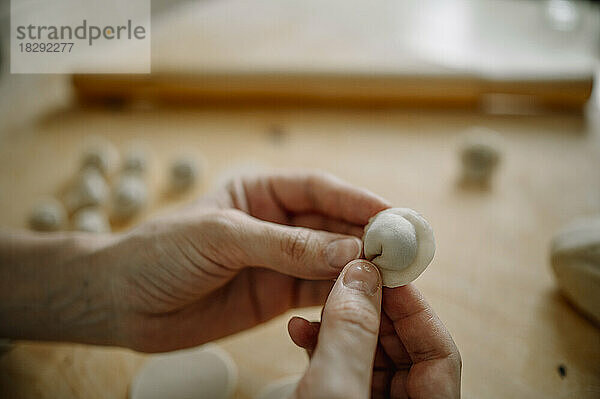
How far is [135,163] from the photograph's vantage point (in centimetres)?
160

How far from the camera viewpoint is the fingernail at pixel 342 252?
3.01 ft

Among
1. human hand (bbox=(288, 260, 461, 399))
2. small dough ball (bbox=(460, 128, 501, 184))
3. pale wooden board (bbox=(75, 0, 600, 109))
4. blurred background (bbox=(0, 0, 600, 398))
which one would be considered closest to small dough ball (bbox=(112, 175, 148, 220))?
blurred background (bbox=(0, 0, 600, 398))

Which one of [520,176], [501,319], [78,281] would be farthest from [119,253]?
[520,176]

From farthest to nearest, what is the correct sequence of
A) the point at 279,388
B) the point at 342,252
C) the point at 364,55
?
the point at 364,55
the point at 279,388
the point at 342,252

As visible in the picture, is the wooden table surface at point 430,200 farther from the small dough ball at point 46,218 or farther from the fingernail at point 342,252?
the fingernail at point 342,252

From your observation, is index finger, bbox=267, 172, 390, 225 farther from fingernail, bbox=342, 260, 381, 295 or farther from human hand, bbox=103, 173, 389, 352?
fingernail, bbox=342, 260, 381, 295

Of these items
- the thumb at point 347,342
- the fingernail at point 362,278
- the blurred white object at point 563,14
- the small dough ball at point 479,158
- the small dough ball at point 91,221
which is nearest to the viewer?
the thumb at point 347,342

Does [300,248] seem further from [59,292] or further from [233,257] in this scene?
[59,292]

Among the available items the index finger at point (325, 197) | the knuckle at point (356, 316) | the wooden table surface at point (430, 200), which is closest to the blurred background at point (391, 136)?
the wooden table surface at point (430, 200)

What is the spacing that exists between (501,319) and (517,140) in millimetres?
741

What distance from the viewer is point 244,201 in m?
1.22

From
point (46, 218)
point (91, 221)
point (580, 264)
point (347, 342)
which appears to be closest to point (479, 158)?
point (580, 264)

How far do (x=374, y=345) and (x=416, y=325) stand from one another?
0.71 ft

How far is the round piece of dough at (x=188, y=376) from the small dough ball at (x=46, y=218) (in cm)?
55
